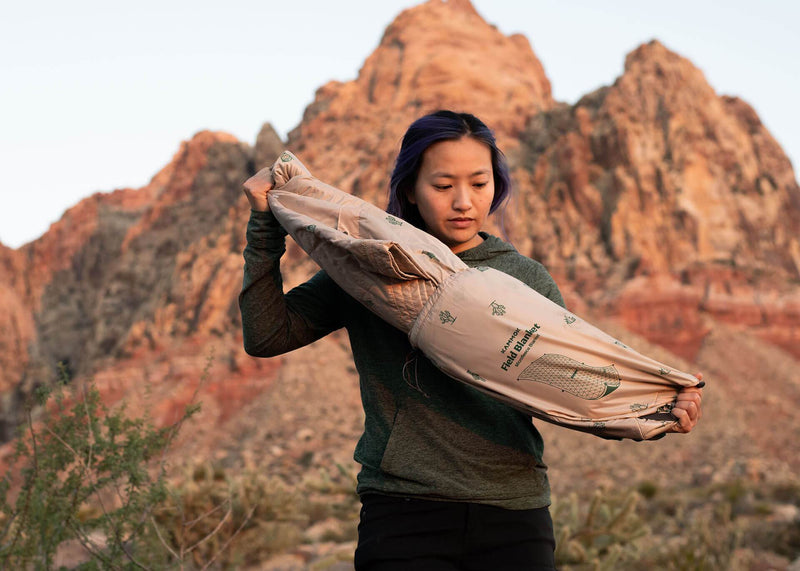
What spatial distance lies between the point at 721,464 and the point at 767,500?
9.20 metres

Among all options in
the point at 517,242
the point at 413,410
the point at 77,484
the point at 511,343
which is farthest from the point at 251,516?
the point at 517,242

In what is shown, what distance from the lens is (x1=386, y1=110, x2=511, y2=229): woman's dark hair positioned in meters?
2.46

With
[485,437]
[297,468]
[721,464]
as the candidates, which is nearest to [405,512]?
[485,437]

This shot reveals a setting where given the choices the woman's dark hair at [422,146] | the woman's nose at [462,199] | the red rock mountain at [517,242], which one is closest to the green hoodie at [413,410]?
the woman's nose at [462,199]

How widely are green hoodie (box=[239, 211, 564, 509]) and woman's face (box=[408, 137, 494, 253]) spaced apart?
0.09m

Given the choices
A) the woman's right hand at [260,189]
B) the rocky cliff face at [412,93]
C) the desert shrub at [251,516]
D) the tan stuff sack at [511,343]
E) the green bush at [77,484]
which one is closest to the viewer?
the tan stuff sack at [511,343]

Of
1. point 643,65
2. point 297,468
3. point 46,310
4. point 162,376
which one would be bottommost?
point 297,468

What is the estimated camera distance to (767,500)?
13.4 meters

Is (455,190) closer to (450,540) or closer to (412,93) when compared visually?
(450,540)

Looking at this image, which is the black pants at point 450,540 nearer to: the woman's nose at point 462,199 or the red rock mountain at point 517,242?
the woman's nose at point 462,199

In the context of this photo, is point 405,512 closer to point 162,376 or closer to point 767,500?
point 767,500

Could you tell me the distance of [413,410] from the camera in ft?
7.08

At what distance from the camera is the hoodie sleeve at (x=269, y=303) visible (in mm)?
2279

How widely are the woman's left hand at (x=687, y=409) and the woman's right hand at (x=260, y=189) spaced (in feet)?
4.65
